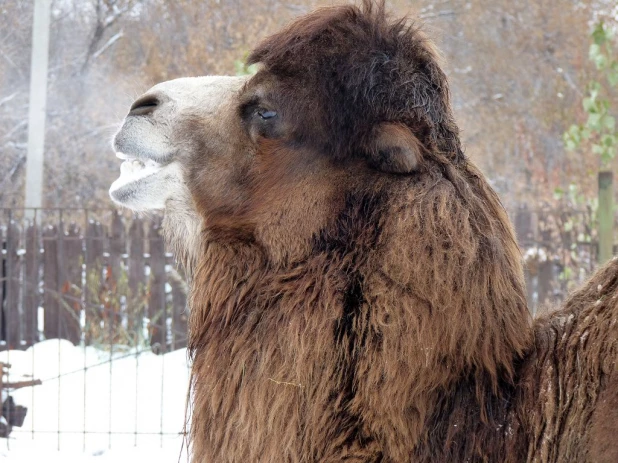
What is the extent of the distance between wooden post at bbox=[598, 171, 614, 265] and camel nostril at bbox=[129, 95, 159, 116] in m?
4.92

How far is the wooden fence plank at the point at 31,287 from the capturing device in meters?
9.23

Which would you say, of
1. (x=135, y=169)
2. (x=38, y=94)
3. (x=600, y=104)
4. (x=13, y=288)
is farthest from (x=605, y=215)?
(x=38, y=94)

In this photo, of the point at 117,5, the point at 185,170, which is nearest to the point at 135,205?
the point at 185,170

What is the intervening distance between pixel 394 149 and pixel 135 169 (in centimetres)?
110

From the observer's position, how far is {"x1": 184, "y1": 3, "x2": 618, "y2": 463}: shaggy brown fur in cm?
257

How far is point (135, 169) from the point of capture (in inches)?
132

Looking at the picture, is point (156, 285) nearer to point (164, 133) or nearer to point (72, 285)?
point (72, 285)

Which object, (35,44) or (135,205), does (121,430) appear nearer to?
(135,205)

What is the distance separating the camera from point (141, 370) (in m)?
8.45

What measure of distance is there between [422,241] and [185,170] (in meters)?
0.99

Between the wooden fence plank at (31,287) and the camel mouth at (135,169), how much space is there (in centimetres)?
605

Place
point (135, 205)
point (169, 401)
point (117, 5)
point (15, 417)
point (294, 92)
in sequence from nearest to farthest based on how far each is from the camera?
point (294, 92), point (135, 205), point (15, 417), point (169, 401), point (117, 5)

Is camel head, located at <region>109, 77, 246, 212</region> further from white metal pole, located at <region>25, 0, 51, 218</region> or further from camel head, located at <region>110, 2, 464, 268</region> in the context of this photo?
white metal pole, located at <region>25, 0, 51, 218</region>

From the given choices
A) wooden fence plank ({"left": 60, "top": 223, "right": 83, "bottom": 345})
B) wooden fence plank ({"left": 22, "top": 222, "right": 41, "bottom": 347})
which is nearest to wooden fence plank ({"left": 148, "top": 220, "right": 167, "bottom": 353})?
wooden fence plank ({"left": 60, "top": 223, "right": 83, "bottom": 345})
